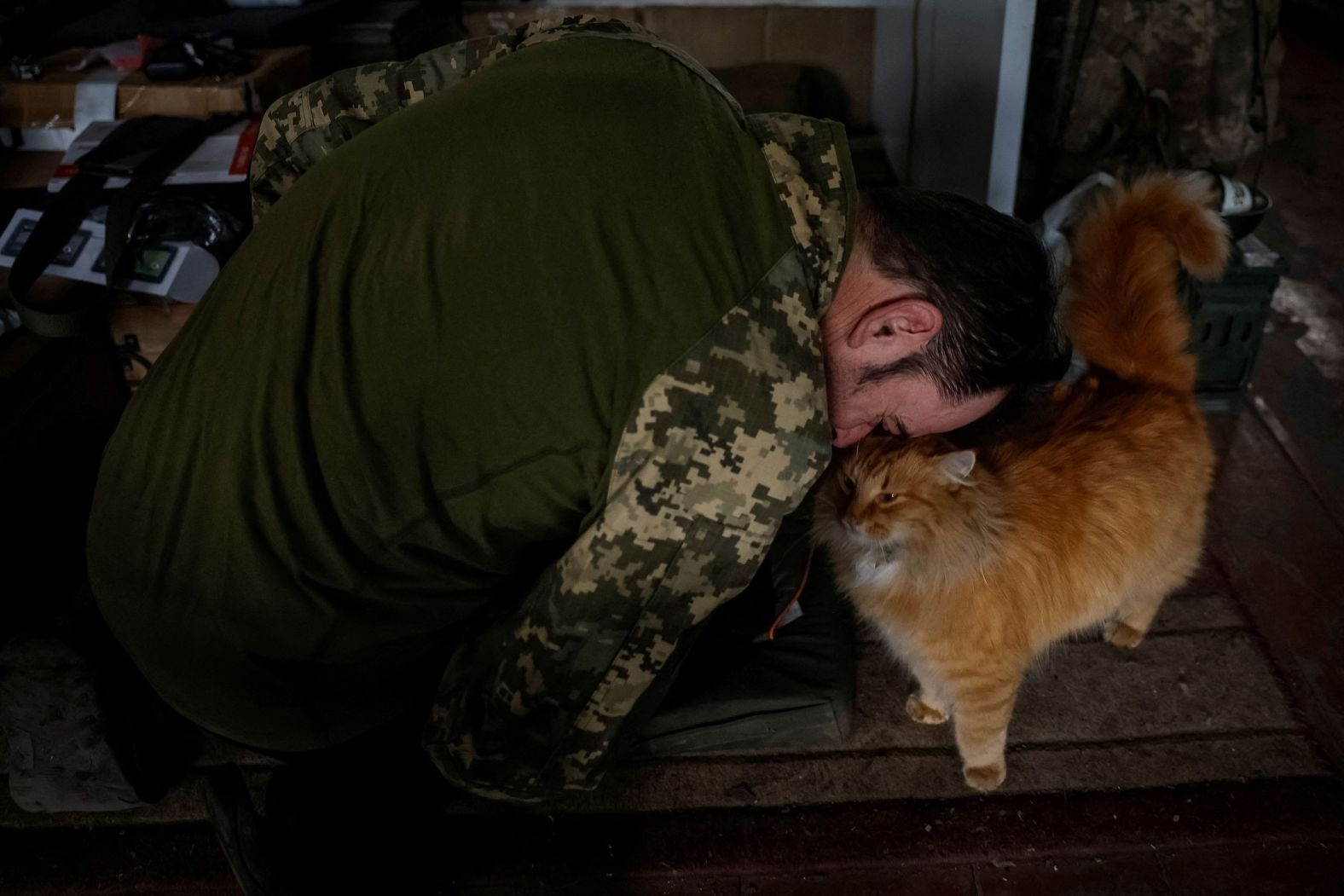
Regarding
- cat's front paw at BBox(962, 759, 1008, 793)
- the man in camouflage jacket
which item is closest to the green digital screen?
the man in camouflage jacket

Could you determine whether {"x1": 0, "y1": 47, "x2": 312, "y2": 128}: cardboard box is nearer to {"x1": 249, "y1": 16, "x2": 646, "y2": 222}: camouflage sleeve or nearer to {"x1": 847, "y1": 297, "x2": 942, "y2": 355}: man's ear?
{"x1": 249, "y1": 16, "x2": 646, "y2": 222}: camouflage sleeve

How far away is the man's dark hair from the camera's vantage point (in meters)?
1.11

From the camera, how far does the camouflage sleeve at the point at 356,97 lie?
142cm

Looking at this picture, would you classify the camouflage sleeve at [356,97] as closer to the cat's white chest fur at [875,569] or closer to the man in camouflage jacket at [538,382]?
the man in camouflage jacket at [538,382]

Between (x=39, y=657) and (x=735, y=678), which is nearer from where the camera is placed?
(x=39, y=657)

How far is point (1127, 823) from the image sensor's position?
5.01 feet

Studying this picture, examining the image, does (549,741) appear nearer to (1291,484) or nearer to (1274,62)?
(1291,484)

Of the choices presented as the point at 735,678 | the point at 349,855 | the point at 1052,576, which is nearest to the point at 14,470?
the point at 349,855

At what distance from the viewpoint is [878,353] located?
3.81 feet

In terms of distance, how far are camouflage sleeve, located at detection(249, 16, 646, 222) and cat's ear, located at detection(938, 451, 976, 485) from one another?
843 millimetres

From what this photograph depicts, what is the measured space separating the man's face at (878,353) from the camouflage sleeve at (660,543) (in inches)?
3.8

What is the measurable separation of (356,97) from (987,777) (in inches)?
58.3

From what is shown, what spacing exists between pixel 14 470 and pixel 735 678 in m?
1.41

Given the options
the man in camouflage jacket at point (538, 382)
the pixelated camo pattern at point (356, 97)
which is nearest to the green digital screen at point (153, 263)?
the pixelated camo pattern at point (356, 97)
